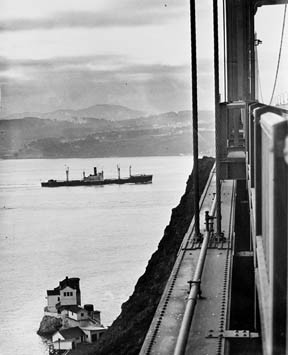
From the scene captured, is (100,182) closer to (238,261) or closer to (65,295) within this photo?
(65,295)

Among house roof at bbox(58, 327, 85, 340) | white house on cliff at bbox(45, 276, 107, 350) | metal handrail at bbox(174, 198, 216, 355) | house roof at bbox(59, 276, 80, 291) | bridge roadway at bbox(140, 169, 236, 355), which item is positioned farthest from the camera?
house roof at bbox(59, 276, 80, 291)

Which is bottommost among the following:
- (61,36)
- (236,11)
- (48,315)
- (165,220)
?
(48,315)

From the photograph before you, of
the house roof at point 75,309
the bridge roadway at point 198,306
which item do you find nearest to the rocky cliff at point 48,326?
the house roof at point 75,309

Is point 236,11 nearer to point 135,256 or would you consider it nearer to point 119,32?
point 135,256

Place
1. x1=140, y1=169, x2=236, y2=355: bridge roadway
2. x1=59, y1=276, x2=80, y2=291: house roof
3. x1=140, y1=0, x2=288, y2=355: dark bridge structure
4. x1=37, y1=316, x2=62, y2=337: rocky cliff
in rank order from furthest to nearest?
x1=37, y1=316, x2=62, y2=337: rocky cliff, x1=59, y1=276, x2=80, y2=291: house roof, x1=140, y1=169, x2=236, y2=355: bridge roadway, x1=140, y1=0, x2=288, y2=355: dark bridge structure

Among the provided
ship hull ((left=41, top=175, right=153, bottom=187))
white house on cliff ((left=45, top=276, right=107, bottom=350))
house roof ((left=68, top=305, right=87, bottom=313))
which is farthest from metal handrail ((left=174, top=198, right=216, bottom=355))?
ship hull ((left=41, top=175, right=153, bottom=187))

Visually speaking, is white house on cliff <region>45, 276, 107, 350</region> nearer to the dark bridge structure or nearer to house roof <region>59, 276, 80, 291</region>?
house roof <region>59, 276, 80, 291</region>

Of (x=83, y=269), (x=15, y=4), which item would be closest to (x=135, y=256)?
(x=83, y=269)
